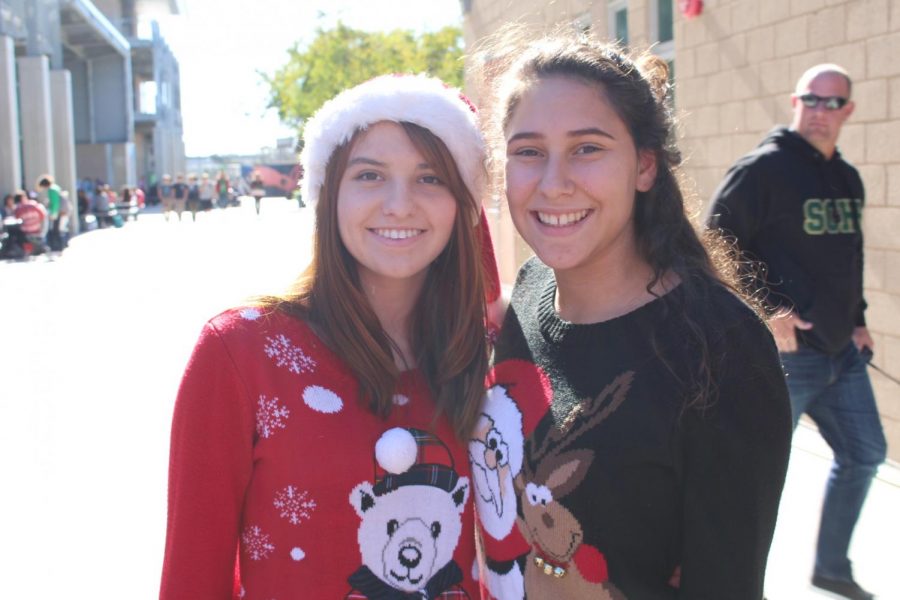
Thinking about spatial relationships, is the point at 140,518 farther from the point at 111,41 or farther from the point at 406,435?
the point at 111,41

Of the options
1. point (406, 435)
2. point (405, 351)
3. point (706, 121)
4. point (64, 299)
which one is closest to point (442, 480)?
point (406, 435)

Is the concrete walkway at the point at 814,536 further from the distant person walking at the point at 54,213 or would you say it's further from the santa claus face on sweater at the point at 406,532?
the distant person walking at the point at 54,213

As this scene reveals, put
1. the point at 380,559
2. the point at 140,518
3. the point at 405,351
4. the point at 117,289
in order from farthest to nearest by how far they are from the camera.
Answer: the point at 117,289 → the point at 140,518 → the point at 405,351 → the point at 380,559

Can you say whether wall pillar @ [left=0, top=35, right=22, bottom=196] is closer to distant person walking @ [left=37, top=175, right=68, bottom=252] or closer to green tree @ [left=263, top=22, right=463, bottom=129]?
distant person walking @ [left=37, top=175, right=68, bottom=252]

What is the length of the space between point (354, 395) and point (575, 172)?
0.69 m

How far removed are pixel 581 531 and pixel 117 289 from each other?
45.4 feet

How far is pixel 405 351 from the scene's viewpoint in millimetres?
2281

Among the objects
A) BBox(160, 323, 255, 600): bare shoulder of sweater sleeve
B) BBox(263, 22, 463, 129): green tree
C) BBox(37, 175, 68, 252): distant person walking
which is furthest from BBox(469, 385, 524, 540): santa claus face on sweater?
BBox(263, 22, 463, 129): green tree

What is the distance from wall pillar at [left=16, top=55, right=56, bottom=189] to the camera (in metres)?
27.4

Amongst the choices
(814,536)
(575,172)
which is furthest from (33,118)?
(575,172)

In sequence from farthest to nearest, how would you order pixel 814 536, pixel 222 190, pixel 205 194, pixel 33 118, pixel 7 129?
pixel 222 190
pixel 205 194
pixel 33 118
pixel 7 129
pixel 814 536

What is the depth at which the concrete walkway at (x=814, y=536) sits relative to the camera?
4.02m

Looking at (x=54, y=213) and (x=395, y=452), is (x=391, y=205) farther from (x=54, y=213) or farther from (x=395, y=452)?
(x=54, y=213)

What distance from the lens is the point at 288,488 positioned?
192 cm
